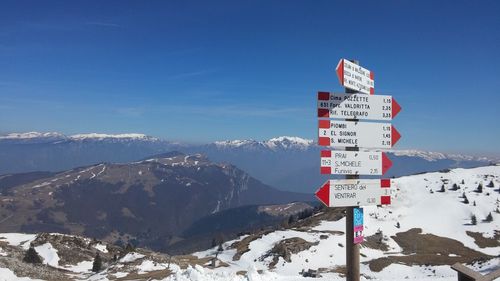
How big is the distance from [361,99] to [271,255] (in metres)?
84.5

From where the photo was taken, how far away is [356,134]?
32.2ft

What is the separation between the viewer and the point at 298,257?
8731 cm

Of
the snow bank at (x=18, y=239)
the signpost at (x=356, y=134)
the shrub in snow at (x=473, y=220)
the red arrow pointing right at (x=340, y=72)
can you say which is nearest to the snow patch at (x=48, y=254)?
the snow bank at (x=18, y=239)

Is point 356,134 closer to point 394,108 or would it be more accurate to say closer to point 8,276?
point 394,108

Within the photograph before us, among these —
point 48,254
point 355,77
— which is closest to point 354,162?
point 355,77

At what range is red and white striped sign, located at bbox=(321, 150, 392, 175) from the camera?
31.0ft

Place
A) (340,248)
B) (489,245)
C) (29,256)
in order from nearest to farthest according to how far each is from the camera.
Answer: (29,256) < (340,248) < (489,245)

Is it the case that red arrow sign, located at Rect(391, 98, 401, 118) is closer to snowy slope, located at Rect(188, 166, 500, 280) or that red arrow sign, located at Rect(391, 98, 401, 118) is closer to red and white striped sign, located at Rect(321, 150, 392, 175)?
red and white striped sign, located at Rect(321, 150, 392, 175)

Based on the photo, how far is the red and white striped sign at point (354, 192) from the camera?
945 centimetres

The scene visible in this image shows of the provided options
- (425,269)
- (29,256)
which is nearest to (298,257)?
(425,269)

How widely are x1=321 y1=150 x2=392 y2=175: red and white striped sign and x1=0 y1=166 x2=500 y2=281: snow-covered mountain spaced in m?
41.0

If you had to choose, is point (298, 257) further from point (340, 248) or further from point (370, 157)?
point (370, 157)

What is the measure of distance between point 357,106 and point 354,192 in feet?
6.54

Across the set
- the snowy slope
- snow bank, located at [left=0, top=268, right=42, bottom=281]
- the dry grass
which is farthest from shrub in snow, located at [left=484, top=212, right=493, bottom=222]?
snow bank, located at [left=0, top=268, right=42, bottom=281]
